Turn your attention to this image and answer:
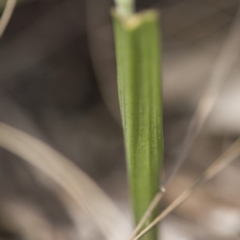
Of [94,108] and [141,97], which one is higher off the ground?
[94,108]

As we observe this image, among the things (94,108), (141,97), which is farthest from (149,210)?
(94,108)

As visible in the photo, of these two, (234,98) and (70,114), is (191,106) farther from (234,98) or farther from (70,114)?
(70,114)

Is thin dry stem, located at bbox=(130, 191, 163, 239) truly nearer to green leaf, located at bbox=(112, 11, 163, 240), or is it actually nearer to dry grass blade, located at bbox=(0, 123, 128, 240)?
green leaf, located at bbox=(112, 11, 163, 240)

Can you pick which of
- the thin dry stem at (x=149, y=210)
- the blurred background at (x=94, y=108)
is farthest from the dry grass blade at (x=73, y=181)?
the thin dry stem at (x=149, y=210)

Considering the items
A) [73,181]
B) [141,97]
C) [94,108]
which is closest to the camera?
[141,97]

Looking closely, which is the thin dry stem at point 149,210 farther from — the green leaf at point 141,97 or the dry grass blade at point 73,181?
the dry grass blade at point 73,181

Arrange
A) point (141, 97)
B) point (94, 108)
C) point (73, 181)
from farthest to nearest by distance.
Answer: point (94, 108) < point (73, 181) < point (141, 97)

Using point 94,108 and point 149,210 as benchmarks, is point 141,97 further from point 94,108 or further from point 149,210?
point 94,108

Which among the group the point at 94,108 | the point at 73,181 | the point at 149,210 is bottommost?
the point at 149,210
